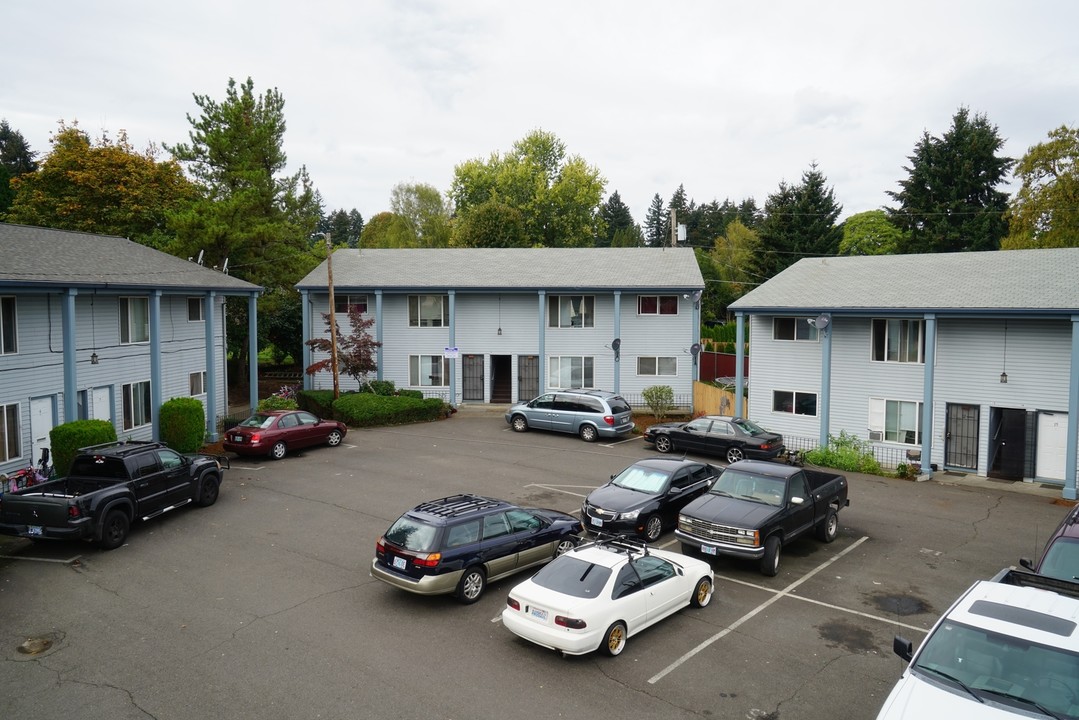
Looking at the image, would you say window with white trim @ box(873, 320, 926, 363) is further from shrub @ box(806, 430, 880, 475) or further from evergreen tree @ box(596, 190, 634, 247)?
evergreen tree @ box(596, 190, 634, 247)

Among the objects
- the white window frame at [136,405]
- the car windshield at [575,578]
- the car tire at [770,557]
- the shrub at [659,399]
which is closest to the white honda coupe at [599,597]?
the car windshield at [575,578]

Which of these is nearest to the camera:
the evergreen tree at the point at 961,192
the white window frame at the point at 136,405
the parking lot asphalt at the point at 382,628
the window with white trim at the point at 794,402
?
the parking lot asphalt at the point at 382,628

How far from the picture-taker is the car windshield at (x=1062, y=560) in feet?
33.7

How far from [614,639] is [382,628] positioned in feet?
11.4

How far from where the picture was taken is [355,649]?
32.7 ft

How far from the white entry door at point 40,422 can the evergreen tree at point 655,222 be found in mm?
103832

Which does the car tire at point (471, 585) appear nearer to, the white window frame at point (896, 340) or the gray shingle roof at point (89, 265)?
the gray shingle roof at point (89, 265)

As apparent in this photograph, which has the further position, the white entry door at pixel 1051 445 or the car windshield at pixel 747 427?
the car windshield at pixel 747 427

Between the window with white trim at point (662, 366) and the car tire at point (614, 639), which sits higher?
the window with white trim at point (662, 366)

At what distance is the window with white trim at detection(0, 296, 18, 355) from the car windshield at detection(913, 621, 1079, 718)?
2134 cm

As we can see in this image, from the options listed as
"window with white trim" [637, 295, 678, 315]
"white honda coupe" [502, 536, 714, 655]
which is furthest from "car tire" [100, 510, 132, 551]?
"window with white trim" [637, 295, 678, 315]

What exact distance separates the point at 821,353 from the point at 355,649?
2092 cm

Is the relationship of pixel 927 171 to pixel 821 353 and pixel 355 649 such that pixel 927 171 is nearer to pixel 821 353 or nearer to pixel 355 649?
pixel 821 353

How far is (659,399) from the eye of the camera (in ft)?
101
